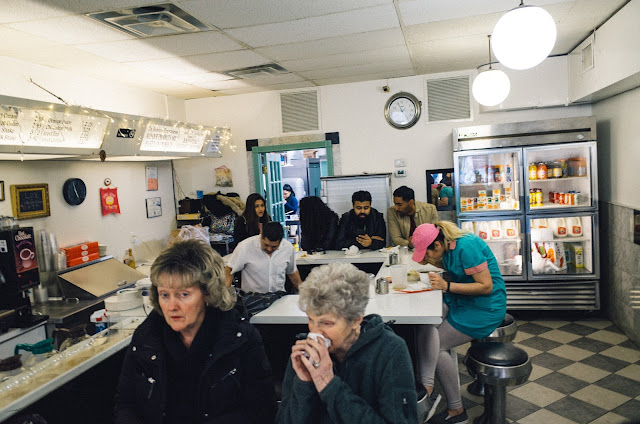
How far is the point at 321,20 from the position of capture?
364 cm

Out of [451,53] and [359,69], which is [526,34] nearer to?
[451,53]

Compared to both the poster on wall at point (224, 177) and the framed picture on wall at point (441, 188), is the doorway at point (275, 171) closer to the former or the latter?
the poster on wall at point (224, 177)

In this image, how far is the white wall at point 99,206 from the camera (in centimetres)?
443

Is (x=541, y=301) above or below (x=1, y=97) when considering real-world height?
below

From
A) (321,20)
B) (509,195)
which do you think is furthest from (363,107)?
(321,20)

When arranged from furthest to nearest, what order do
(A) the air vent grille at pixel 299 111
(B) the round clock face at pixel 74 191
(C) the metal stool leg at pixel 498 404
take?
(A) the air vent grille at pixel 299 111, (B) the round clock face at pixel 74 191, (C) the metal stool leg at pixel 498 404

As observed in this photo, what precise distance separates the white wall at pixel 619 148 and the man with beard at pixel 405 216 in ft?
6.40

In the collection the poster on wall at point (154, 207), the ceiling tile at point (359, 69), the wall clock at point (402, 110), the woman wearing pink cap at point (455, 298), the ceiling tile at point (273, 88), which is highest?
the ceiling tile at point (273, 88)

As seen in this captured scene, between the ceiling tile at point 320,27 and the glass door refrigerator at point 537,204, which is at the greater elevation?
the ceiling tile at point 320,27

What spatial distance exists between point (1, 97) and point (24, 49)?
1105 millimetres

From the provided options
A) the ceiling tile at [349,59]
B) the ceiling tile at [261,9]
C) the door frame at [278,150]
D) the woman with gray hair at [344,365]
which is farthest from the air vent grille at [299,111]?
the woman with gray hair at [344,365]

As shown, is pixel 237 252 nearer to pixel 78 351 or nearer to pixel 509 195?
pixel 78 351

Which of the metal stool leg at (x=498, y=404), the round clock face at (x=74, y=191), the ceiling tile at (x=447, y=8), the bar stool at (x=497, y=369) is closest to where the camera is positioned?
the bar stool at (x=497, y=369)

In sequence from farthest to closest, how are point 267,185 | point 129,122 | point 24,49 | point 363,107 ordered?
point 267,185
point 363,107
point 129,122
point 24,49
